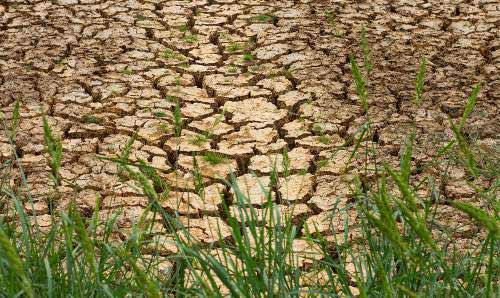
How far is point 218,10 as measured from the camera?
522 centimetres

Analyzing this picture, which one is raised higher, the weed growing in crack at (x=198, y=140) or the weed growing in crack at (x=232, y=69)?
the weed growing in crack at (x=232, y=69)

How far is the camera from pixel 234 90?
4234 millimetres

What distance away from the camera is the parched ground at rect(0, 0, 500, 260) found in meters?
3.37

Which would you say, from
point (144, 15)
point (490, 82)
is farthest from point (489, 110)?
point (144, 15)

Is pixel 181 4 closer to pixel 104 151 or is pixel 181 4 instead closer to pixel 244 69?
pixel 244 69

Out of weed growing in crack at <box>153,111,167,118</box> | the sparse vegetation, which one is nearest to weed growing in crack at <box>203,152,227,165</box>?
the sparse vegetation

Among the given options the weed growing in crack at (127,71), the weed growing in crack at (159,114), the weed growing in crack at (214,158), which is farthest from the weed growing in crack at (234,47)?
the weed growing in crack at (214,158)

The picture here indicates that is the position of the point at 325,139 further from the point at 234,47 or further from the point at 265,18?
the point at 265,18

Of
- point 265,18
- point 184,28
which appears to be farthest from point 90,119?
point 265,18

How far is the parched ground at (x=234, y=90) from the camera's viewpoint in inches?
133

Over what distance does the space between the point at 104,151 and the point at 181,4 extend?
1916 millimetres

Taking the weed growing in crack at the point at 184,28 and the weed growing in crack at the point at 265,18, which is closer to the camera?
the weed growing in crack at the point at 184,28

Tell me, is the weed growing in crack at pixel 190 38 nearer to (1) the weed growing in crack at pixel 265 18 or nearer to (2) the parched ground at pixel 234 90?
(2) the parched ground at pixel 234 90

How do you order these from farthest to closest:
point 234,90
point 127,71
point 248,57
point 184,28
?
point 184,28 < point 248,57 < point 127,71 < point 234,90
